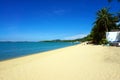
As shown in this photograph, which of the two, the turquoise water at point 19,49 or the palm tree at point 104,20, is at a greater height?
the palm tree at point 104,20

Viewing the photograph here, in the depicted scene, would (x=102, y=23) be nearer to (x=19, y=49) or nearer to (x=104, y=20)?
(x=104, y=20)

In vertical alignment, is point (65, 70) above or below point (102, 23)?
below

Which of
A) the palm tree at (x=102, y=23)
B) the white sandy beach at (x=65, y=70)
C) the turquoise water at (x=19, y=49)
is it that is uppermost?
the palm tree at (x=102, y=23)

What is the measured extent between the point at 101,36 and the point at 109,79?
122 feet

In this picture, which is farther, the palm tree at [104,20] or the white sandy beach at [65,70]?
the palm tree at [104,20]

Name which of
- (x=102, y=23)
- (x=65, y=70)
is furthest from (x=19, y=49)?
(x=65, y=70)

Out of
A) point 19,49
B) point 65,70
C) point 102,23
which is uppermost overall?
point 102,23

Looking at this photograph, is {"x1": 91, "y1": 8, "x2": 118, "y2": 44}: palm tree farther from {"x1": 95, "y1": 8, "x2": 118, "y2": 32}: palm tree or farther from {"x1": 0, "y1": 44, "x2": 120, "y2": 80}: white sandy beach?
{"x1": 0, "y1": 44, "x2": 120, "y2": 80}: white sandy beach

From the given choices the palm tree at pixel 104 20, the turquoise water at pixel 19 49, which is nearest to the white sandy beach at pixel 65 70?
the turquoise water at pixel 19 49

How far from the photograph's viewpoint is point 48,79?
20.0ft

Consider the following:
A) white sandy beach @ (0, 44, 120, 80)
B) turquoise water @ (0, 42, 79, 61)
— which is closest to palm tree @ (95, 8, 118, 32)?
turquoise water @ (0, 42, 79, 61)

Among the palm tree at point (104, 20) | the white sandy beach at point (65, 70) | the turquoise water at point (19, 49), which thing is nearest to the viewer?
the white sandy beach at point (65, 70)

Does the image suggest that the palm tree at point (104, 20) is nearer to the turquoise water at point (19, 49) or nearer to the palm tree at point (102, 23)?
the palm tree at point (102, 23)

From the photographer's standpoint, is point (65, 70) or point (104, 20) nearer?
point (65, 70)
